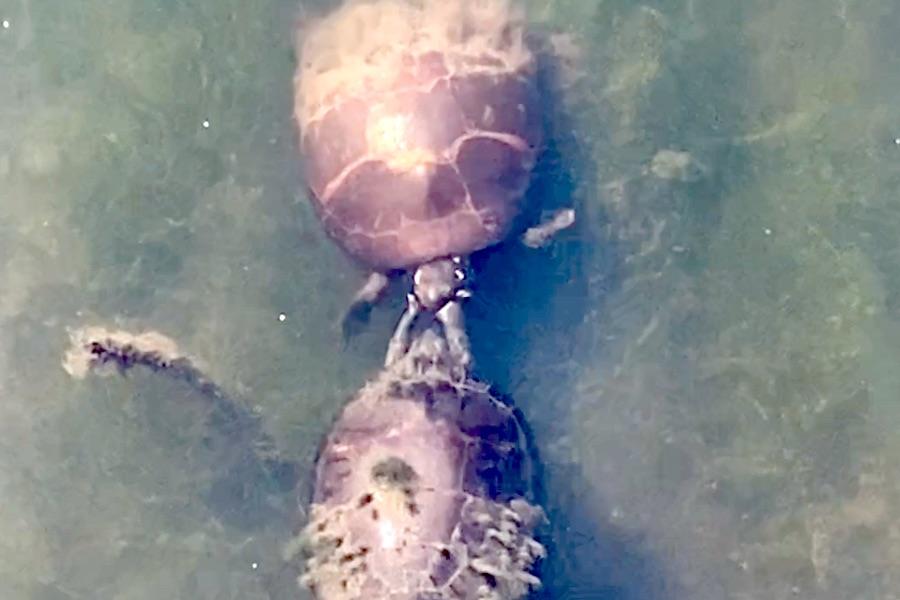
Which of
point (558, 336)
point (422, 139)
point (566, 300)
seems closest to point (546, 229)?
point (566, 300)

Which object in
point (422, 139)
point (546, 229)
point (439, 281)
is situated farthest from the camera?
point (546, 229)

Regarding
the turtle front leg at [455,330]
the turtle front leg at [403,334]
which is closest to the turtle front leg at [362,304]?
the turtle front leg at [403,334]

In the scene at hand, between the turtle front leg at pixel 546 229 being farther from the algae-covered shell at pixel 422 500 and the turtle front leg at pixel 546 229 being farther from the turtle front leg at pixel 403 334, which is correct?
the algae-covered shell at pixel 422 500

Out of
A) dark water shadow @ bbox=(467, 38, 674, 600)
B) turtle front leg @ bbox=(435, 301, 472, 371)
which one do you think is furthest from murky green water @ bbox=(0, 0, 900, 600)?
turtle front leg @ bbox=(435, 301, 472, 371)

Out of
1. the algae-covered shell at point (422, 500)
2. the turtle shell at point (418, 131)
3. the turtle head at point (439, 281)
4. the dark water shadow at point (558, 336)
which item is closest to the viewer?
the algae-covered shell at point (422, 500)

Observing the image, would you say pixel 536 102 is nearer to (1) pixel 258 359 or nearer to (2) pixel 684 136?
(2) pixel 684 136

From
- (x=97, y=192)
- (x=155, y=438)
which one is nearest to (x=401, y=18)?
(x=97, y=192)

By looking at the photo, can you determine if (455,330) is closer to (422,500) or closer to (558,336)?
(558,336)
